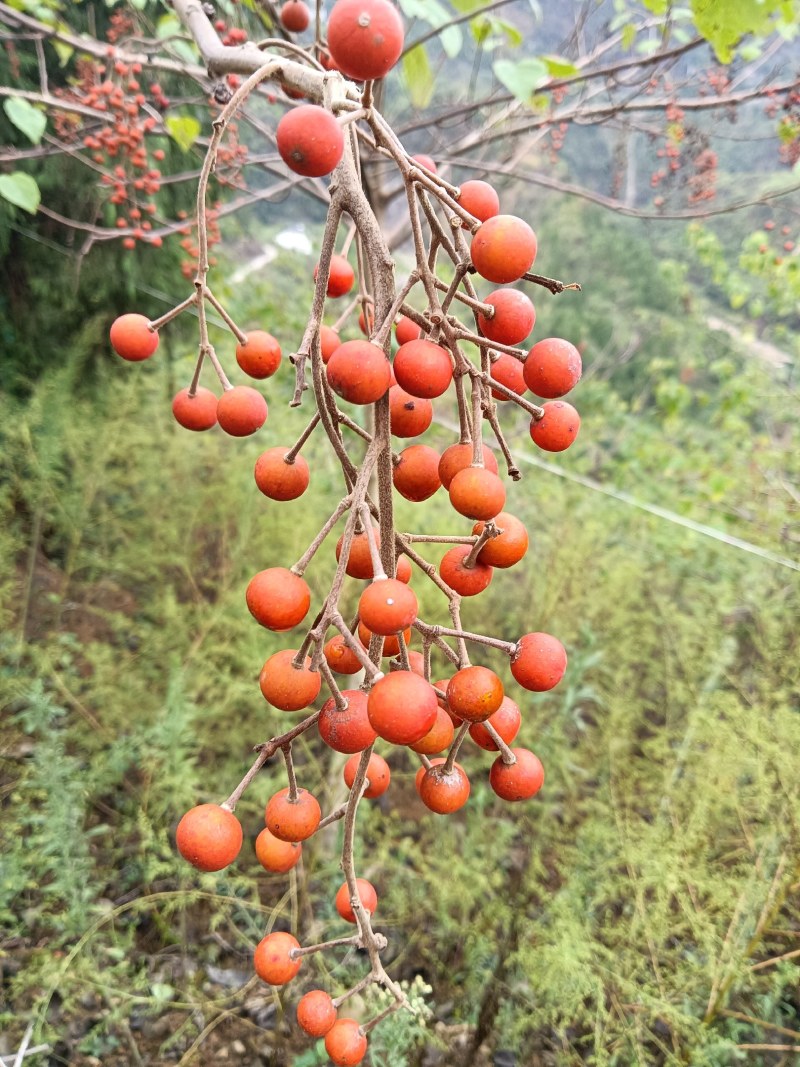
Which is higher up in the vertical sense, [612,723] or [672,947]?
[612,723]

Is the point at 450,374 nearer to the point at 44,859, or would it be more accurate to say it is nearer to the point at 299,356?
the point at 299,356

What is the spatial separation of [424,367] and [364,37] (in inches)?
12.7

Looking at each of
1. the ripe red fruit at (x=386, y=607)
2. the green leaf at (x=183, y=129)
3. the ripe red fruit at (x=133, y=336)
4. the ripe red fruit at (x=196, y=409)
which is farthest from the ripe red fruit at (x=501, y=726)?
the green leaf at (x=183, y=129)

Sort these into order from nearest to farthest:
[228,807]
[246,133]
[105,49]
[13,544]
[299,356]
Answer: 1. [299,356]
2. [228,807]
3. [105,49]
4. [13,544]
5. [246,133]

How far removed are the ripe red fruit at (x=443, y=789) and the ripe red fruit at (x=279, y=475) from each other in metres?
0.39

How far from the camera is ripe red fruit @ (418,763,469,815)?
0.78 metres

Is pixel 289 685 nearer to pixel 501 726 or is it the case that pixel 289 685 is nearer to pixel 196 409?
pixel 501 726

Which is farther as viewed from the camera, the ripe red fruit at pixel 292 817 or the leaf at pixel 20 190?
the leaf at pixel 20 190

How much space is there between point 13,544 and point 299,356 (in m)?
2.64

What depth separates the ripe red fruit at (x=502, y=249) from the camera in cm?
65

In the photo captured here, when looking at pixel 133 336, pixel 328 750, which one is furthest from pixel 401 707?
pixel 328 750

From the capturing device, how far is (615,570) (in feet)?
10.1

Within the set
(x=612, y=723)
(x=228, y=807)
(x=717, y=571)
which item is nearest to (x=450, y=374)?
(x=228, y=807)

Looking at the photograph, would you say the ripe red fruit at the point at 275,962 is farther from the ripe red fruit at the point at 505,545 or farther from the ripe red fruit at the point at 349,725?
the ripe red fruit at the point at 505,545
